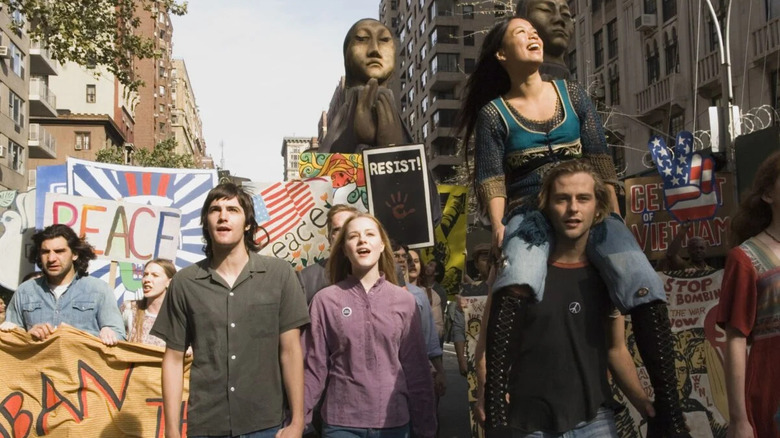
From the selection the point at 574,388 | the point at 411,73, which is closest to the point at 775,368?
the point at 574,388

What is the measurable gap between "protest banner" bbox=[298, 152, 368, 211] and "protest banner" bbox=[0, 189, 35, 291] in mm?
3146

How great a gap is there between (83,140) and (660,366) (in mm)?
66481

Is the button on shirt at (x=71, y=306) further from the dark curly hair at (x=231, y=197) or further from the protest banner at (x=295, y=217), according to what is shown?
the protest banner at (x=295, y=217)

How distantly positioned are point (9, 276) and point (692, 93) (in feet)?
72.5

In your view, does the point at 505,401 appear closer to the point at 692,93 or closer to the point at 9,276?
the point at 9,276

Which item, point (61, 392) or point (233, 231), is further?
point (61, 392)

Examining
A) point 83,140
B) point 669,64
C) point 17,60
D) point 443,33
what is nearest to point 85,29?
point 669,64

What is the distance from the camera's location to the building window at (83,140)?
64.7 m

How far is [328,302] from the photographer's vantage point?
475 cm

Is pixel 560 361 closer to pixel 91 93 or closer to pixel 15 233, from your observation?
pixel 15 233

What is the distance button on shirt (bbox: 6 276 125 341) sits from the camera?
6.27 metres

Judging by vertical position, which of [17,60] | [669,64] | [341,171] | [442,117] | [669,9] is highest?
[442,117]

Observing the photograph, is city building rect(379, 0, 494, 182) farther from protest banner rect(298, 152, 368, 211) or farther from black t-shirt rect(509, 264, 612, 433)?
black t-shirt rect(509, 264, 612, 433)

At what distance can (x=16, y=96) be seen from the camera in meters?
46.2
